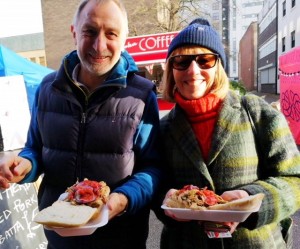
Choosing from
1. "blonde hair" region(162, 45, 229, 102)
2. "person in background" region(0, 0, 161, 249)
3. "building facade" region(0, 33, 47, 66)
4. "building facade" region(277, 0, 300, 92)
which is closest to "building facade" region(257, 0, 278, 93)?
"building facade" region(277, 0, 300, 92)

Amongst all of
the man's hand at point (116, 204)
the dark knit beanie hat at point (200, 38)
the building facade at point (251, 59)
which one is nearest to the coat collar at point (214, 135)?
the dark knit beanie hat at point (200, 38)

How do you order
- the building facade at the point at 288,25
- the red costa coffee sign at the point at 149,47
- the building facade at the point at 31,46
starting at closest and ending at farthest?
the red costa coffee sign at the point at 149,47, the building facade at the point at 288,25, the building facade at the point at 31,46

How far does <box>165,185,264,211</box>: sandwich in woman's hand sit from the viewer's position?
1.45 m

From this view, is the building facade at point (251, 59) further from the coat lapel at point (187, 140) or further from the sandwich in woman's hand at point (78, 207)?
the sandwich in woman's hand at point (78, 207)

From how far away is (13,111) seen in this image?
8750mm

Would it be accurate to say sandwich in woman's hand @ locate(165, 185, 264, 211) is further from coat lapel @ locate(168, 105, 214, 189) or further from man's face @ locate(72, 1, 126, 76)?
man's face @ locate(72, 1, 126, 76)

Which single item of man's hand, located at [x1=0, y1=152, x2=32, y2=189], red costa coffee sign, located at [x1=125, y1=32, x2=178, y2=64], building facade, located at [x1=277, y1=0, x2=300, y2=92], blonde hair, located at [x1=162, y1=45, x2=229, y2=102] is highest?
building facade, located at [x1=277, y1=0, x2=300, y2=92]

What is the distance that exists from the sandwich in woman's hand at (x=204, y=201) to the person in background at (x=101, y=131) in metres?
0.21

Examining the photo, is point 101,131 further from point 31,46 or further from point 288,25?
point 31,46

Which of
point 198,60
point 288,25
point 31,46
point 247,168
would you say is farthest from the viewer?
point 31,46

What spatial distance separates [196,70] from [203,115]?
257 mm

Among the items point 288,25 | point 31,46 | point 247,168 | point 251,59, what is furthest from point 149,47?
point 251,59

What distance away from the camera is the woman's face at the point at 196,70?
70.6 inches

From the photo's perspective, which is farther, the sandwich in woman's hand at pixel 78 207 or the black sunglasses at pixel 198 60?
the black sunglasses at pixel 198 60
